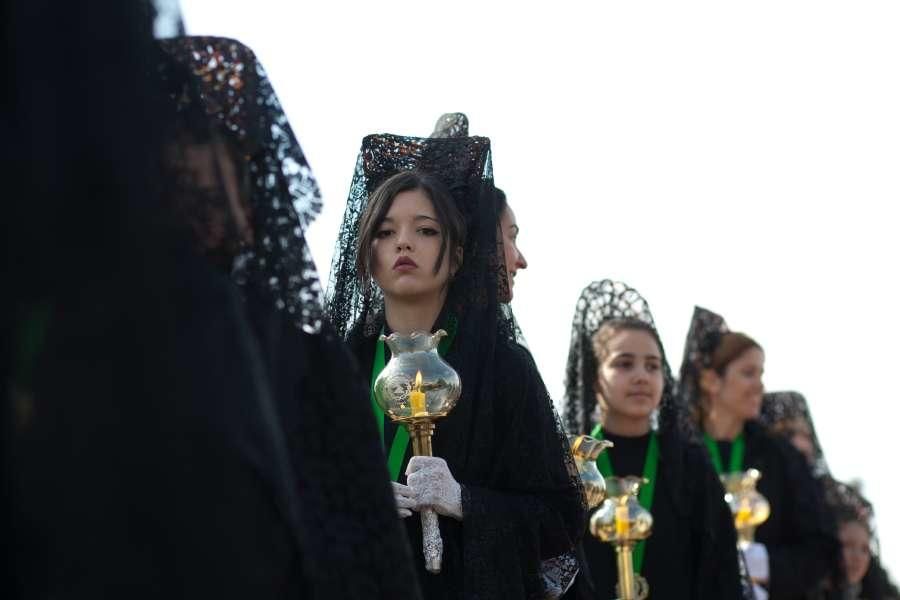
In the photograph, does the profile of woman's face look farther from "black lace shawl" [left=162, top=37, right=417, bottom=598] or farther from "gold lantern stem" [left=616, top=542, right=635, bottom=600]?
"gold lantern stem" [left=616, top=542, right=635, bottom=600]

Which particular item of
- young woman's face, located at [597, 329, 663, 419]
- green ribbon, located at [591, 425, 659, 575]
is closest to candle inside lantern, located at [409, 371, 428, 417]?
green ribbon, located at [591, 425, 659, 575]

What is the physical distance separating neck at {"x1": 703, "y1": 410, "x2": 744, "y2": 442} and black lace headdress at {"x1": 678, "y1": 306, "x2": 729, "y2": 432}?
0.35ft

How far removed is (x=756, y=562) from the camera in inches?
353

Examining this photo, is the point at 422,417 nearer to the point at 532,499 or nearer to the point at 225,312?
the point at 532,499

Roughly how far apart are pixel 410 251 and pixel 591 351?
110 inches

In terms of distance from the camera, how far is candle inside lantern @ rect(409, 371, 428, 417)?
475 centimetres

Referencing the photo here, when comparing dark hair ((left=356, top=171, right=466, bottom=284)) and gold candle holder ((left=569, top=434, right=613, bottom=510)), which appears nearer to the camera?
dark hair ((left=356, top=171, right=466, bottom=284))

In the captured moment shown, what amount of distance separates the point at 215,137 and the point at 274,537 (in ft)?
2.15

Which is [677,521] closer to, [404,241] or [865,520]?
[404,241]

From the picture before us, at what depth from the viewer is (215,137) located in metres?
2.50

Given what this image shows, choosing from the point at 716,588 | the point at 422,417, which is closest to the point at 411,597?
the point at 422,417

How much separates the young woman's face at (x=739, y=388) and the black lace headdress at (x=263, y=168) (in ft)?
23.9

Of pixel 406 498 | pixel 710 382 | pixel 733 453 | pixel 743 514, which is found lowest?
pixel 743 514

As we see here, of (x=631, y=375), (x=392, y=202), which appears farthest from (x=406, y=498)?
(x=631, y=375)
